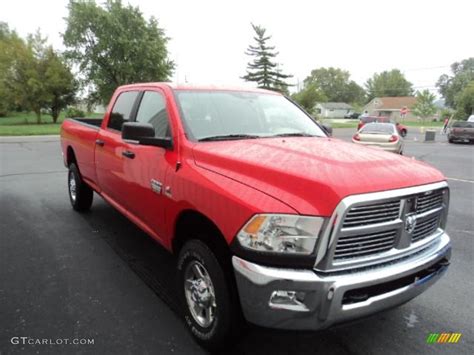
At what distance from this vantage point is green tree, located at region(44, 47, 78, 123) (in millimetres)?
35281

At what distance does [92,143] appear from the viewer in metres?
4.98

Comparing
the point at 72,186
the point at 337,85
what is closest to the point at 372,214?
the point at 72,186

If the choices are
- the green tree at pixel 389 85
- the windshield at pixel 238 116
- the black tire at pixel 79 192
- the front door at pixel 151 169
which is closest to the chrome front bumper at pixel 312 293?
the front door at pixel 151 169

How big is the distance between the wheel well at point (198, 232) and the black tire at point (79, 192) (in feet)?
10.7

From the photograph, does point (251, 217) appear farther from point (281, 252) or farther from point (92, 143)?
point (92, 143)

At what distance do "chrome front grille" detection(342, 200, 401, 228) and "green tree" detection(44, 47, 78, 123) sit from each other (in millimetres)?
38396

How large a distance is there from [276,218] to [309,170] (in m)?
0.41

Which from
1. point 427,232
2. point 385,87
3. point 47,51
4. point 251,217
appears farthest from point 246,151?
point 385,87

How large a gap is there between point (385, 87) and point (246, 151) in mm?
122124

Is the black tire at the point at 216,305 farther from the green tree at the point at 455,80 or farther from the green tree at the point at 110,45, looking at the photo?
the green tree at the point at 455,80

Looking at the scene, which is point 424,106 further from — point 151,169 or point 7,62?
point 151,169

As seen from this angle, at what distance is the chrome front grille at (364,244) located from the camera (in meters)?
2.16

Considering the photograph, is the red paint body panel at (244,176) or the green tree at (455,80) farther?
the green tree at (455,80)

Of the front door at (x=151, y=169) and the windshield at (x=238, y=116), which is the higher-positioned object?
the windshield at (x=238, y=116)
